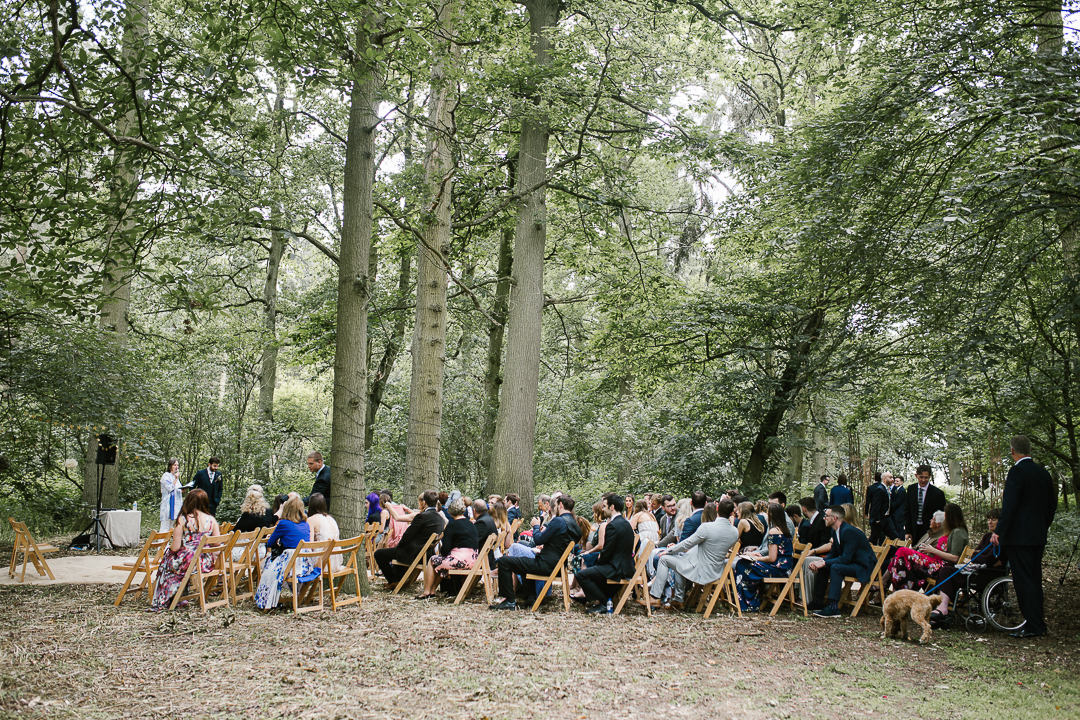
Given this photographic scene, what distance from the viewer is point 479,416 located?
695 inches


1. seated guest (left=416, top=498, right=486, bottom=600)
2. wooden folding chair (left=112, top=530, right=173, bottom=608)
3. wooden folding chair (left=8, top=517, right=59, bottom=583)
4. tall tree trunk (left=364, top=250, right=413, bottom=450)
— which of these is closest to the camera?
wooden folding chair (left=112, top=530, right=173, bottom=608)

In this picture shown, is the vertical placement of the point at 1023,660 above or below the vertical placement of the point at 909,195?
below

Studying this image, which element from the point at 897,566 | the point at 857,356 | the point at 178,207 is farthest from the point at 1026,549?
the point at 178,207

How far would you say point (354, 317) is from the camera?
8031 mm

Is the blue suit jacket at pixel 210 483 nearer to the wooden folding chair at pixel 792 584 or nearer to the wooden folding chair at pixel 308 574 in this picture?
the wooden folding chair at pixel 308 574

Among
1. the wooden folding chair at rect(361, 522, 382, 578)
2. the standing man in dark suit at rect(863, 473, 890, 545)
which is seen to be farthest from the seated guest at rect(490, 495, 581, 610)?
the standing man in dark suit at rect(863, 473, 890, 545)

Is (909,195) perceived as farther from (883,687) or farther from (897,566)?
(883,687)

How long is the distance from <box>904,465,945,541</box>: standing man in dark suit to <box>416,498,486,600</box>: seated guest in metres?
6.26

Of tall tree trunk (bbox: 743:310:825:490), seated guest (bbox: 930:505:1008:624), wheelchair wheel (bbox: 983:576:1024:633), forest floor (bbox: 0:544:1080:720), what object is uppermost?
tall tree trunk (bbox: 743:310:825:490)

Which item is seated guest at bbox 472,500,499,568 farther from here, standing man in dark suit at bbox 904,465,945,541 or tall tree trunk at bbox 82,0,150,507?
standing man in dark suit at bbox 904,465,945,541

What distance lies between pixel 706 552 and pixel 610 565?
1157mm

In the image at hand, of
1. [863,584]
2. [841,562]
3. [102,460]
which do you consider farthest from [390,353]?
[863,584]

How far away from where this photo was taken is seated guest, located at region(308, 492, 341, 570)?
784 cm

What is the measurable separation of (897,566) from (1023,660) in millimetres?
2244
